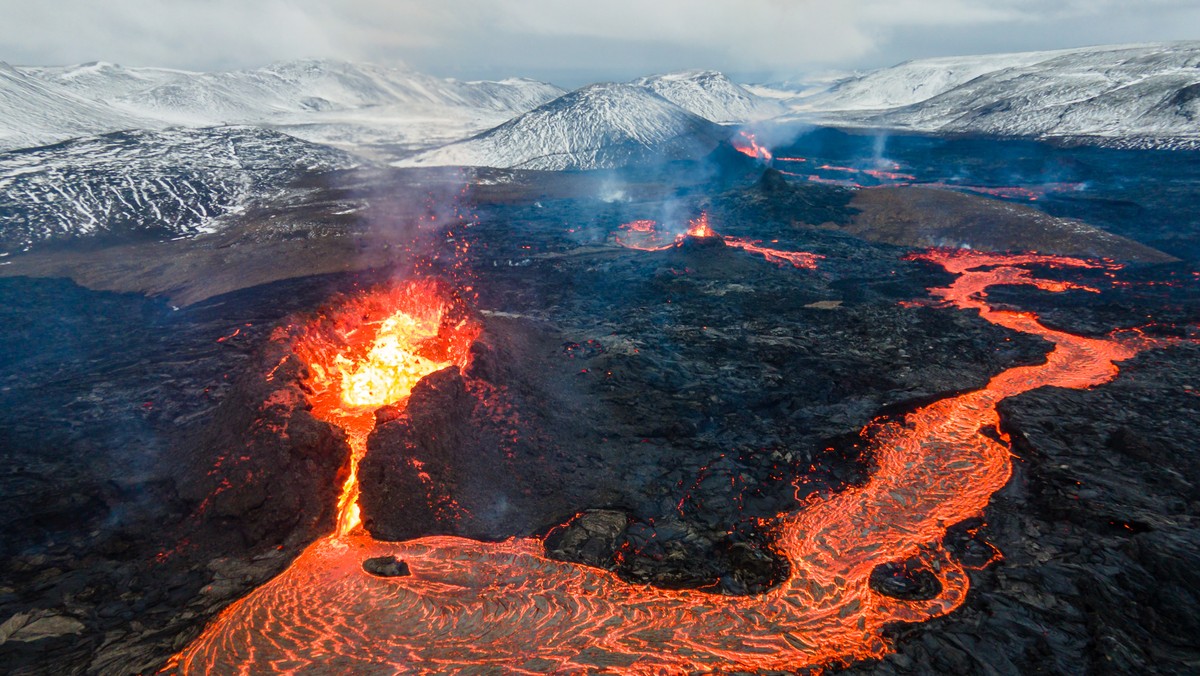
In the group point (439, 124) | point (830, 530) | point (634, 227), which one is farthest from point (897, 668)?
point (439, 124)

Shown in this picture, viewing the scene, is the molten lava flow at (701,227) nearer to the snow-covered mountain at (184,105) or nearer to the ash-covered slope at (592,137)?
the ash-covered slope at (592,137)

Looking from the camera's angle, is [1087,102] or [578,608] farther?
[1087,102]

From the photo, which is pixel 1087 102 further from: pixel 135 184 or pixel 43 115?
pixel 43 115

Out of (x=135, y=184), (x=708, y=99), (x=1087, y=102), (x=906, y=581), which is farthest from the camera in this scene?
(x=708, y=99)

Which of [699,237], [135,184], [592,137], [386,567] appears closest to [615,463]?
[386,567]

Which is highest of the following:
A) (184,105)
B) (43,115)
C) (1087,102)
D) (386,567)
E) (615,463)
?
(184,105)

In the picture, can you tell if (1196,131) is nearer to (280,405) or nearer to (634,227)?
(634,227)
